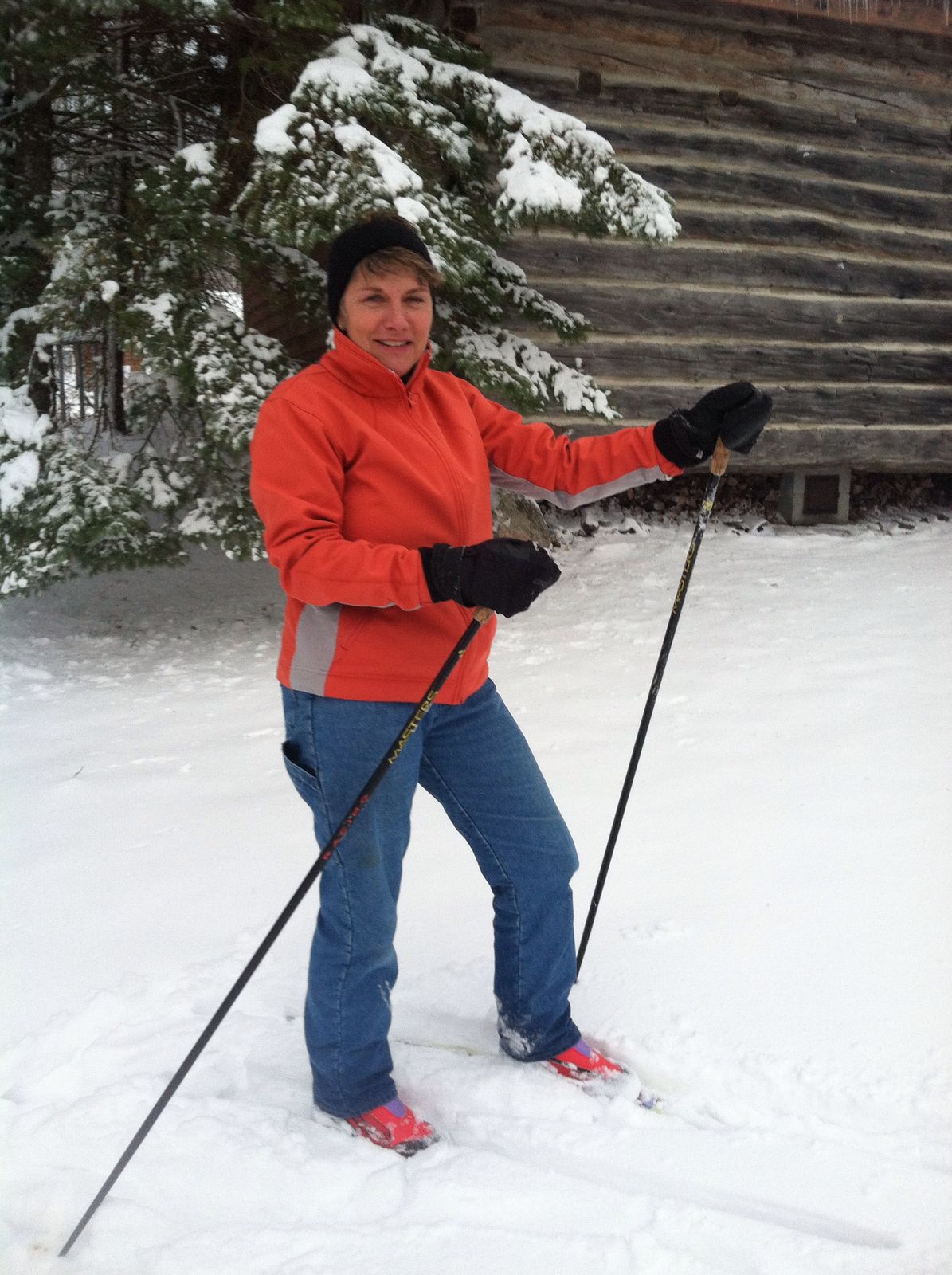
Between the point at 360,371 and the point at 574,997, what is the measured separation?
1.64 metres

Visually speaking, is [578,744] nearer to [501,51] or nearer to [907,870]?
[907,870]

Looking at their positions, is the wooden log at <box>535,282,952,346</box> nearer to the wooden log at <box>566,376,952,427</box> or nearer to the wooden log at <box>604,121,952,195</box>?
the wooden log at <box>566,376,952,427</box>

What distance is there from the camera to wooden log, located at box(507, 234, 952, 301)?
698cm

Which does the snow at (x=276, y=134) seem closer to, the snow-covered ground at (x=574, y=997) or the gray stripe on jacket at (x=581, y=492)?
the snow-covered ground at (x=574, y=997)

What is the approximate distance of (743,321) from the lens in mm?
7520

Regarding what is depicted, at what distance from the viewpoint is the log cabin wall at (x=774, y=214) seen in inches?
275

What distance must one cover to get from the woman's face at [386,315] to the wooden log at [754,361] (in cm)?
508

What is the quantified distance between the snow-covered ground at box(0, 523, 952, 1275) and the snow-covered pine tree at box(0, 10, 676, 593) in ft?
3.18

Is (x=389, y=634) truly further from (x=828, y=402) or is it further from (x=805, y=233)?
(x=805, y=233)

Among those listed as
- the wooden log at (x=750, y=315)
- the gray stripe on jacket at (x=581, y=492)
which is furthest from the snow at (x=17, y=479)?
the gray stripe on jacket at (x=581, y=492)

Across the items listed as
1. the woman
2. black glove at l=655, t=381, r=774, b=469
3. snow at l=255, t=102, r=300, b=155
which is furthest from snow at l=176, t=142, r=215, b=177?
black glove at l=655, t=381, r=774, b=469

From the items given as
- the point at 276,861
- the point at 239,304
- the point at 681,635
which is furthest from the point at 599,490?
the point at 239,304

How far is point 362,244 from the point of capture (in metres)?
2.05

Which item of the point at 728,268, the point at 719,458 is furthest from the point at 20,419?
the point at 728,268
